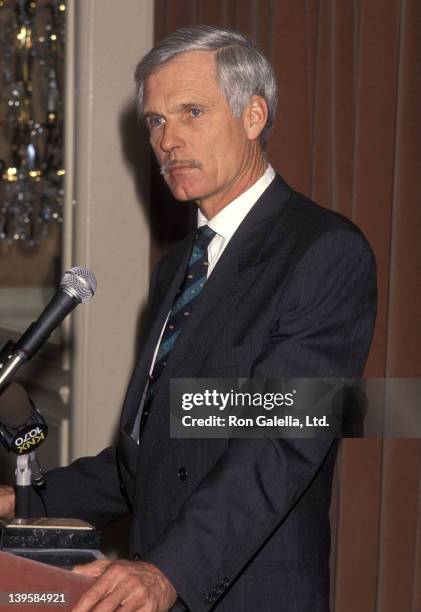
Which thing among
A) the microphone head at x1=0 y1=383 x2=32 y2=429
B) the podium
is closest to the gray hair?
the microphone head at x1=0 y1=383 x2=32 y2=429

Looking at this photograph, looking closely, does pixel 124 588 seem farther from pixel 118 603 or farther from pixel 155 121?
pixel 155 121

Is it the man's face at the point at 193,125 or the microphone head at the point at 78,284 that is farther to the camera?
the man's face at the point at 193,125

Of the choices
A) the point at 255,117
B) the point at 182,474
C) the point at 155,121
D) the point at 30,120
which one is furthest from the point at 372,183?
the point at 30,120

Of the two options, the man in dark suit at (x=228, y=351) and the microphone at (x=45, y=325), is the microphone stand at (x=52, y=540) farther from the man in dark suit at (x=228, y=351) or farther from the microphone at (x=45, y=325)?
the microphone at (x=45, y=325)

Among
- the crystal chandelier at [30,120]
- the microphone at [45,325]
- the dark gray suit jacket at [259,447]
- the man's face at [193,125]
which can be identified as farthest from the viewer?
the crystal chandelier at [30,120]

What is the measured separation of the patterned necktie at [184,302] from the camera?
72.4 inches

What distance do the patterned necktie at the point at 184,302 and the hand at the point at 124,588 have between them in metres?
0.45

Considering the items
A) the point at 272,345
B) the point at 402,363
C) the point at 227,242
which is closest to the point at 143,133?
the point at 402,363

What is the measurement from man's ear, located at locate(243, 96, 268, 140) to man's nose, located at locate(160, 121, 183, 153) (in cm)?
12

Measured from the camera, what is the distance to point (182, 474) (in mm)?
1716

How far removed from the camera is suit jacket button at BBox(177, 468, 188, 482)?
5.61 ft

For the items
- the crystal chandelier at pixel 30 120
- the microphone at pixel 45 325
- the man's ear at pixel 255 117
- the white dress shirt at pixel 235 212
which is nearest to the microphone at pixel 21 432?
the microphone at pixel 45 325

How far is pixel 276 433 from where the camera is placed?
1.58 m

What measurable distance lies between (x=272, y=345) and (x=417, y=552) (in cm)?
97
